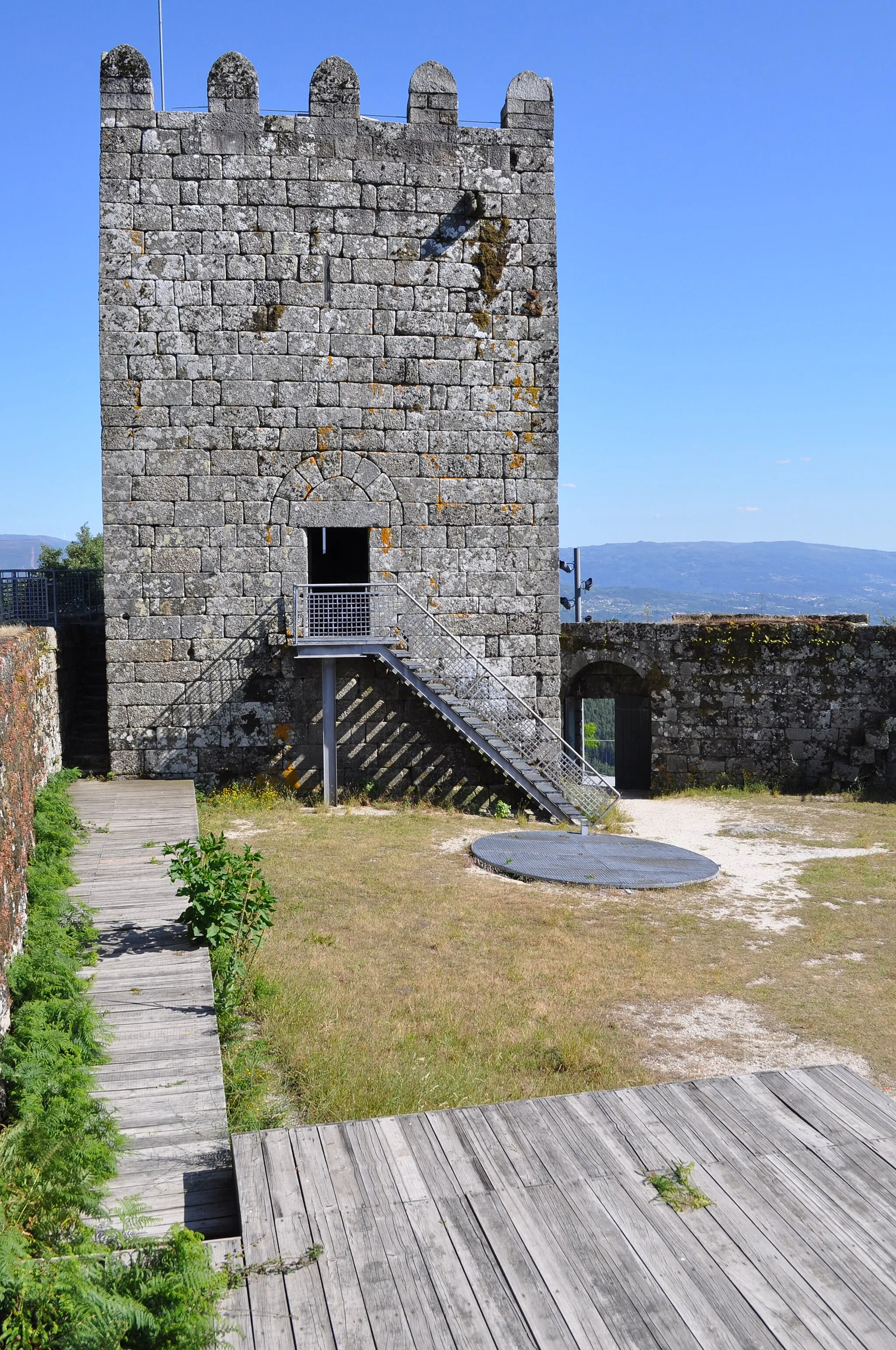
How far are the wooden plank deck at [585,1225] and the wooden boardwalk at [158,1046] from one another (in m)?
0.27

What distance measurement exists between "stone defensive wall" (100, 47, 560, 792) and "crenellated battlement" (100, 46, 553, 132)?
25 millimetres

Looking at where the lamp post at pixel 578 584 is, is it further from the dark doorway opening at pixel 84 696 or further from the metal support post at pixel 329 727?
the dark doorway opening at pixel 84 696

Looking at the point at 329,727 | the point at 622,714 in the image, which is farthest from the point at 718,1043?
the point at 622,714


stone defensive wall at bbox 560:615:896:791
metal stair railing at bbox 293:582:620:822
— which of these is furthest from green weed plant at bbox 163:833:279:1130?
stone defensive wall at bbox 560:615:896:791

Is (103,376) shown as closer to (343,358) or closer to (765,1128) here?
(343,358)

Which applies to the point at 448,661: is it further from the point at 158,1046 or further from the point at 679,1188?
the point at 679,1188

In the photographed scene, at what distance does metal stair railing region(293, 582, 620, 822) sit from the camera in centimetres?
1305

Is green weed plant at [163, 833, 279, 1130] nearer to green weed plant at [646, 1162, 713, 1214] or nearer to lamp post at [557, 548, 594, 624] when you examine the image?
green weed plant at [646, 1162, 713, 1214]

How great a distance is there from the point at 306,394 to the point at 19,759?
7.11 meters

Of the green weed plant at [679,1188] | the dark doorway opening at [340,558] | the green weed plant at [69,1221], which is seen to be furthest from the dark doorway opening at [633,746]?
the green weed plant at [679,1188]

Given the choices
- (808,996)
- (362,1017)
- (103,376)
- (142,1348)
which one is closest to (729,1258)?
(142,1348)

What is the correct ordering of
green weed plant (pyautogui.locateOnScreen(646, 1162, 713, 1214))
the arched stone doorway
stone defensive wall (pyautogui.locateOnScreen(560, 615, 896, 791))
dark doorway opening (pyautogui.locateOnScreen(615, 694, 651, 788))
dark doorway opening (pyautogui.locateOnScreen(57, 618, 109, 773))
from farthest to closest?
dark doorway opening (pyautogui.locateOnScreen(615, 694, 651, 788))
the arched stone doorway
stone defensive wall (pyautogui.locateOnScreen(560, 615, 896, 791))
dark doorway opening (pyautogui.locateOnScreen(57, 618, 109, 773))
green weed plant (pyautogui.locateOnScreen(646, 1162, 713, 1214))

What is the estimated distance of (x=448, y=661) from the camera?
45.1 feet

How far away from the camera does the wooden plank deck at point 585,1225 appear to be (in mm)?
3016
